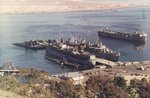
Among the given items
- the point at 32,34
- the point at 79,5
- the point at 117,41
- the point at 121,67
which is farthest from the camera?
the point at 79,5

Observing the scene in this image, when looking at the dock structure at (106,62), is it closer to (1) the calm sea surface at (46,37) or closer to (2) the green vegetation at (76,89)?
(1) the calm sea surface at (46,37)

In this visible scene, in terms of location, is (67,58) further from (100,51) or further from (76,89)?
(76,89)

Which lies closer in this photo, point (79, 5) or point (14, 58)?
point (14, 58)

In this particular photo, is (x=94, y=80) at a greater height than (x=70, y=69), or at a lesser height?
greater

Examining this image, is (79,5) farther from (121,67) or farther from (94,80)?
(94,80)

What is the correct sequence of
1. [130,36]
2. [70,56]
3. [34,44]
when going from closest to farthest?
[70,56], [34,44], [130,36]

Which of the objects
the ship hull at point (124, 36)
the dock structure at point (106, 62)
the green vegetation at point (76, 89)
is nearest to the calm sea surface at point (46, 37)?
the ship hull at point (124, 36)

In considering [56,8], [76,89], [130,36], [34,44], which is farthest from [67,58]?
[56,8]

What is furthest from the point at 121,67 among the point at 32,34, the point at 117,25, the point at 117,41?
the point at 117,25

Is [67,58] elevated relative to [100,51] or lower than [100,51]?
lower
